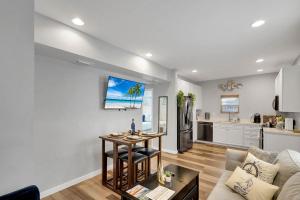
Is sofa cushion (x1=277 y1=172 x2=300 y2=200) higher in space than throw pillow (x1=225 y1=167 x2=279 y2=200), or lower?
higher

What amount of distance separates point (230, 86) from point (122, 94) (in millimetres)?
4493

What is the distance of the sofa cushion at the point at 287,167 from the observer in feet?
4.90

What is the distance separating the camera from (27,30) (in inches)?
44.2

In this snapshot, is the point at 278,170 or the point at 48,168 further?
the point at 48,168

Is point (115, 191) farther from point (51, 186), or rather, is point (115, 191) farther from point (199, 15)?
point (199, 15)

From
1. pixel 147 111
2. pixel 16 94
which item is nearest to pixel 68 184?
pixel 16 94

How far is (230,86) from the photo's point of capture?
234 inches

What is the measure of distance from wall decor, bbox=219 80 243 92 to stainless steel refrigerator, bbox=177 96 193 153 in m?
A: 1.88

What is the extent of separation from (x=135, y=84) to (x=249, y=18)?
258 cm

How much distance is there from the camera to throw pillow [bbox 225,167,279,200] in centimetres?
149

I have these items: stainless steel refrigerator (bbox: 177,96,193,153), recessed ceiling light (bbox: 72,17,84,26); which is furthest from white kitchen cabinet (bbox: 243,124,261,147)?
recessed ceiling light (bbox: 72,17,84,26)

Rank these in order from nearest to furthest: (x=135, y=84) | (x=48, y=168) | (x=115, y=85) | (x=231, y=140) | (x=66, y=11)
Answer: (x=66, y=11), (x=48, y=168), (x=115, y=85), (x=135, y=84), (x=231, y=140)

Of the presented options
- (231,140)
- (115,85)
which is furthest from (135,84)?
(231,140)

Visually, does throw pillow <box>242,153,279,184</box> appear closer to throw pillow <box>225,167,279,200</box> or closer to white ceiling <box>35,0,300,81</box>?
throw pillow <box>225,167,279,200</box>
